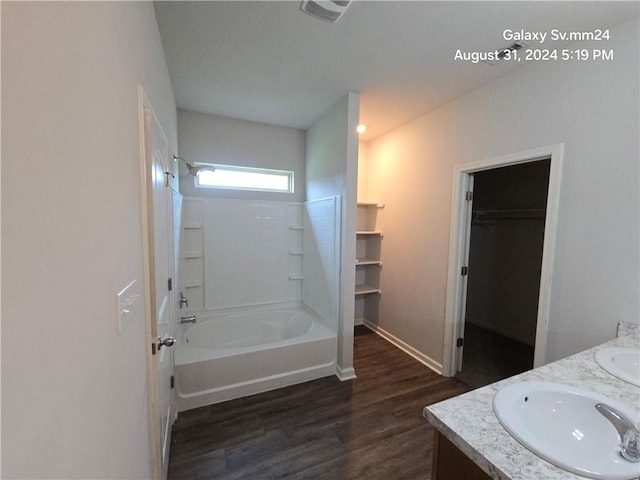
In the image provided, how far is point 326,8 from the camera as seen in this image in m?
1.40

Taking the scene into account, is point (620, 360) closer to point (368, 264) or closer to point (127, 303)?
point (127, 303)

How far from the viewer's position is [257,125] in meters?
3.16

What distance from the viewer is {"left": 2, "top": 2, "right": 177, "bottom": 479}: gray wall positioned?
1.25 feet

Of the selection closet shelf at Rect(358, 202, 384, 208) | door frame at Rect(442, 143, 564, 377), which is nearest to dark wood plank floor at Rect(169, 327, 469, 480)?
door frame at Rect(442, 143, 564, 377)

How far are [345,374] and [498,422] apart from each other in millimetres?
1896

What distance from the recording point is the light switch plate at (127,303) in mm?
819

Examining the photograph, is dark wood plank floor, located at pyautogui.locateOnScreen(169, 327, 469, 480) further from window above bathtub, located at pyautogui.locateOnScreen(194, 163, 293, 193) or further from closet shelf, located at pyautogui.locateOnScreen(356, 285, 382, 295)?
window above bathtub, located at pyautogui.locateOnScreen(194, 163, 293, 193)

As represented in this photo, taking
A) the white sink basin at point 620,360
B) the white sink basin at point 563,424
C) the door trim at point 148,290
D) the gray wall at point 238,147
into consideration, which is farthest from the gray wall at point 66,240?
the gray wall at point 238,147

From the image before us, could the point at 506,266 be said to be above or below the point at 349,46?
below

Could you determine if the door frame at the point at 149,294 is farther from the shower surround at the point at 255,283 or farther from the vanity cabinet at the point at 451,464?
the vanity cabinet at the point at 451,464

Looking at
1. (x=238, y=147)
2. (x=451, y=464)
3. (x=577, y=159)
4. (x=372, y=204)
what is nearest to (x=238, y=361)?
(x=451, y=464)

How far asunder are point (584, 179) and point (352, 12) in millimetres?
1688

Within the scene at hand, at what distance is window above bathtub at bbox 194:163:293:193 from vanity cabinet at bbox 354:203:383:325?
1.08m

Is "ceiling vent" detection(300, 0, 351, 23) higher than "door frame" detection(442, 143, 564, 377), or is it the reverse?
"ceiling vent" detection(300, 0, 351, 23)
